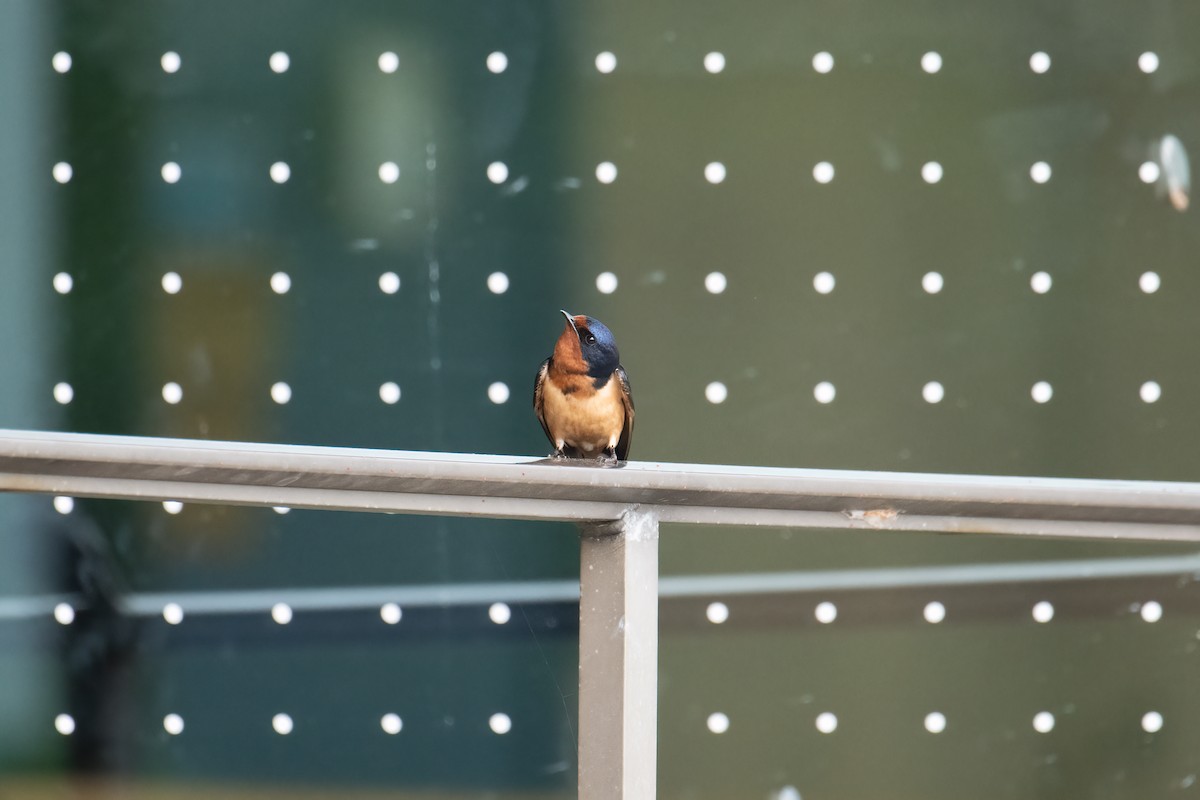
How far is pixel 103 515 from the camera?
4.83ft

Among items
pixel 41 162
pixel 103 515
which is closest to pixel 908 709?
pixel 103 515

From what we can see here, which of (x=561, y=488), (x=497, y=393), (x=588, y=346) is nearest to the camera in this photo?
(x=561, y=488)

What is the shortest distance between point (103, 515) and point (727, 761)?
2.74ft

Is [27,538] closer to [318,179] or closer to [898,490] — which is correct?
[318,179]

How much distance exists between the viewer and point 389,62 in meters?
1.48

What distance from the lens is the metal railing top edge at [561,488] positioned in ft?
1.75

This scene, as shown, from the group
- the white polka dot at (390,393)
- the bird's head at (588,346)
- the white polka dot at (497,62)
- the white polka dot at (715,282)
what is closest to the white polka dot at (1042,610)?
the white polka dot at (715,282)

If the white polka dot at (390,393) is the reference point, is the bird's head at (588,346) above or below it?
below

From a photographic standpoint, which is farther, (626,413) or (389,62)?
(389,62)

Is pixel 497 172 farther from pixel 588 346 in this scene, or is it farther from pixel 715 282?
pixel 588 346

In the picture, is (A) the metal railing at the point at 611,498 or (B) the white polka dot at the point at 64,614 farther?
(B) the white polka dot at the point at 64,614

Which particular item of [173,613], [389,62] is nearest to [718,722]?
[173,613]

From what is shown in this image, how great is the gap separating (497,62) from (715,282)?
1.27ft

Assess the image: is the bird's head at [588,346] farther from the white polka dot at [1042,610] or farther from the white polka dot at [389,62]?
the white polka dot at [1042,610]
